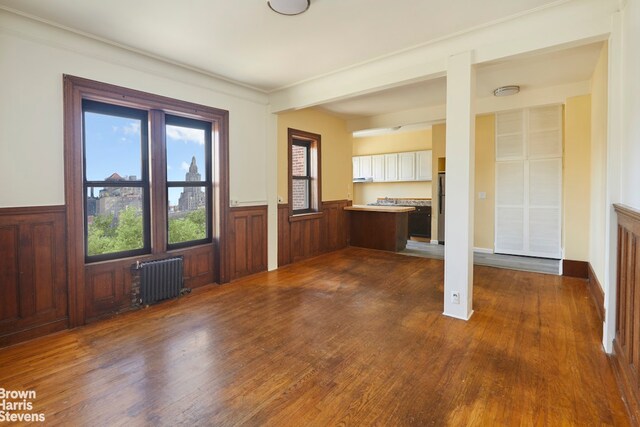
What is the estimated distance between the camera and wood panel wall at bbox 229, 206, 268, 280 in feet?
15.0

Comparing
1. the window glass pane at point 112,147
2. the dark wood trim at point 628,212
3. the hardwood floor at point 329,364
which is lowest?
the hardwood floor at point 329,364

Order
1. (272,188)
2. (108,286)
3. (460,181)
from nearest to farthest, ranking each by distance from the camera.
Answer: (460,181) → (108,286) → (272,188)

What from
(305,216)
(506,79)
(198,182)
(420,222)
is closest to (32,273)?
(198,182)

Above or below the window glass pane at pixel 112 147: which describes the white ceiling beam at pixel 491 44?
above

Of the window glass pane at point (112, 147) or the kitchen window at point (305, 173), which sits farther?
the kitchen window at point (305, 173)

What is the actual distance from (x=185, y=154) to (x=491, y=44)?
11.9 feet

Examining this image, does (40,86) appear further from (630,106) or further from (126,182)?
(630,106)

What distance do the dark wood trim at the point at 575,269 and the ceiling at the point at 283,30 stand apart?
2.54 metres

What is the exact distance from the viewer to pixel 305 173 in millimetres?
6070

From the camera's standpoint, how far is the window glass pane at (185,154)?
396 centimetres

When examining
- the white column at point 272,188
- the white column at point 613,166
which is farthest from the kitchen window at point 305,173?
the white column at point 613,166

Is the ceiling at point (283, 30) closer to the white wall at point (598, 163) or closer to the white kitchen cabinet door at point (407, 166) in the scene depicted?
the white wall at point (598, 163)

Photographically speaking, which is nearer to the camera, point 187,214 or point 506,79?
point 187,214

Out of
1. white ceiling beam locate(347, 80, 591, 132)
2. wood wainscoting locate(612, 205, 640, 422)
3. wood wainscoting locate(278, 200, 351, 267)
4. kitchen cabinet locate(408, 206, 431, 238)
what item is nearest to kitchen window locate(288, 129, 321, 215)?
wood wainscoting locate(278, 200, 351, 267)
